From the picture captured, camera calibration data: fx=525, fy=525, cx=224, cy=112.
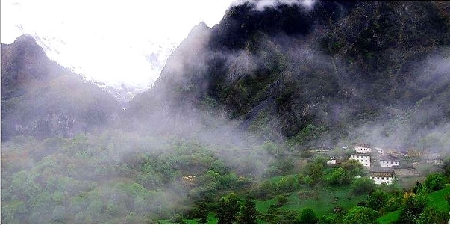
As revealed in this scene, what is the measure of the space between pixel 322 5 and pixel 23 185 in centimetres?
6720

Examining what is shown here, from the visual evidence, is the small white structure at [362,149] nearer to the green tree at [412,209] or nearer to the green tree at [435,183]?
the green tree at [435,183]

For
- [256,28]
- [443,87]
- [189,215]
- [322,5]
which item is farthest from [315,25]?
[189,215]

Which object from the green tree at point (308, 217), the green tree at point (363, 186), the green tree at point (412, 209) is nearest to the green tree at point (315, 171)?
the green tree at point (363, 186)

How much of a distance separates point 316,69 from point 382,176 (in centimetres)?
4285

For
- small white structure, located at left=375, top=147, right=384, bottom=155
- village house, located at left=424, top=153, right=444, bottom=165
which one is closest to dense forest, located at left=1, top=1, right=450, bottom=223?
village house, located at left=424, top=153, right=444, bottom=165

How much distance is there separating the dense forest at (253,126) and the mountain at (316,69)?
0.24 metres

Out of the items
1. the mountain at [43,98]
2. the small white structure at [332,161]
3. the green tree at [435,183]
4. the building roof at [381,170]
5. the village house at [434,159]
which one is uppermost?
the mountain at [43,98]

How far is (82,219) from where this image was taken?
34375 mm

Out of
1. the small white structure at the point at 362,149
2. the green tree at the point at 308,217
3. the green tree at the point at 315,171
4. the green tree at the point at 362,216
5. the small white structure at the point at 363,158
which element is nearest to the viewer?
the green tree at the point at 362,216

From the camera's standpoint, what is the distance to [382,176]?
39.9 m

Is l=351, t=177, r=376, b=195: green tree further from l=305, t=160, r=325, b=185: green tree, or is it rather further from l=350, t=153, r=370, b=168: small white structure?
l=350, t=153, r=370, b=168: small white structure

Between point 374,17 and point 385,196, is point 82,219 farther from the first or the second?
point 374,17

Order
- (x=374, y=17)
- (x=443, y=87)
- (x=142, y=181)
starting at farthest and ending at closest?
(x=374, y=17), (x=443, y=87), (x=142, y=181)

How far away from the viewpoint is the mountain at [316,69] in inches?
2741
